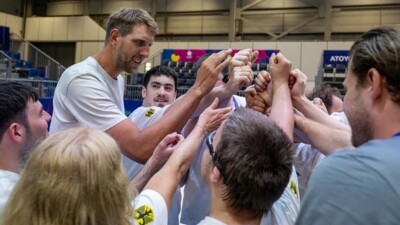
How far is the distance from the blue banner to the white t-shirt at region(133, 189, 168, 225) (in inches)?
531

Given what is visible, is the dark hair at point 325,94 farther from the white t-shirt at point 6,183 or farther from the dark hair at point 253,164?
the white t-shirt at point 6,183

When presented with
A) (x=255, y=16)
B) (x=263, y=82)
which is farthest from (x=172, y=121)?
(x=255, y=16)

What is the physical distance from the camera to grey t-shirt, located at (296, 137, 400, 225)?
3.12ft

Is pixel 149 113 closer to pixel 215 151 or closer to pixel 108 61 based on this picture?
pixel 108 61

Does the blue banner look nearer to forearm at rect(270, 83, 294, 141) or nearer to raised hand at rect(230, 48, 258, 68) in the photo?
raised hand at rect(230, 48, 258, 68)

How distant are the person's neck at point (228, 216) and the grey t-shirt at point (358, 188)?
0.34m

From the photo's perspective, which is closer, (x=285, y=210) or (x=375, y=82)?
(x=375, y=82)

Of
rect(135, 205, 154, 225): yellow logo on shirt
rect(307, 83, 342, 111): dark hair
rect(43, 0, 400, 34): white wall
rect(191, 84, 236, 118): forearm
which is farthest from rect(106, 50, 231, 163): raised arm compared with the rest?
rect(43, 0, 400, 34): white wall

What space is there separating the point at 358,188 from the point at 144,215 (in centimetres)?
69

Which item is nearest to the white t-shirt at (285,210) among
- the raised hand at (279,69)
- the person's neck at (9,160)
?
the raised hand at (279,69)

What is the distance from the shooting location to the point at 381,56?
1083 mm

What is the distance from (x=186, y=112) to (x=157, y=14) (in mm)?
17124

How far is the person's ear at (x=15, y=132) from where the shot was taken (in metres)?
1.73

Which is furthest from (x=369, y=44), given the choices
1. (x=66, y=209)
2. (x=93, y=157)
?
(x=66, y=209)
